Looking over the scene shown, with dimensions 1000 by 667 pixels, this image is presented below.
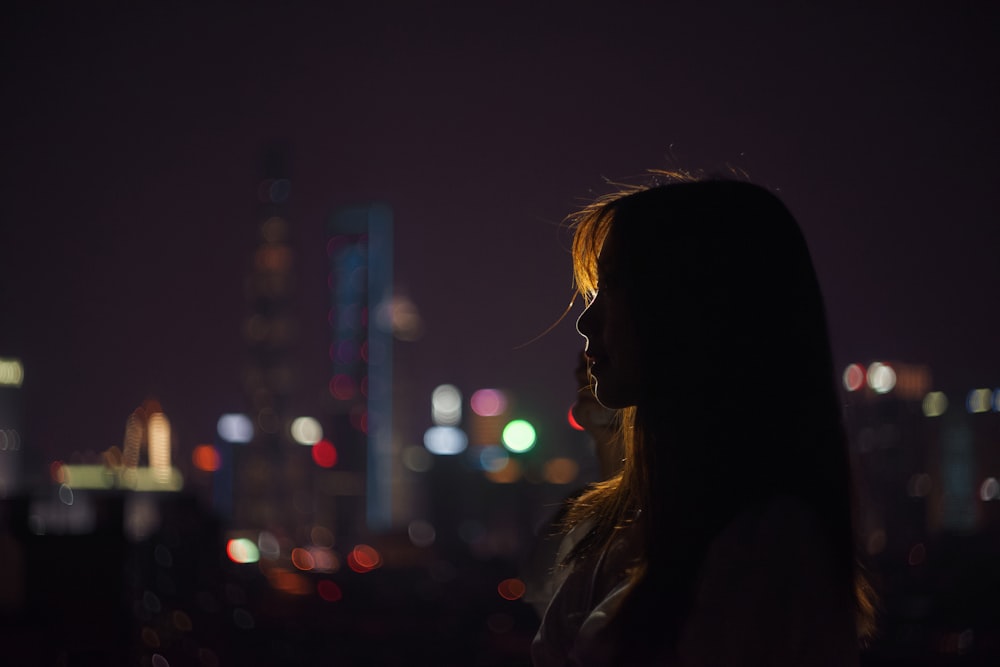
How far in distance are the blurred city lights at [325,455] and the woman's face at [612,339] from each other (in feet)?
439

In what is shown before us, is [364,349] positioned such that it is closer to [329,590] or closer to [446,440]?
[446,440]

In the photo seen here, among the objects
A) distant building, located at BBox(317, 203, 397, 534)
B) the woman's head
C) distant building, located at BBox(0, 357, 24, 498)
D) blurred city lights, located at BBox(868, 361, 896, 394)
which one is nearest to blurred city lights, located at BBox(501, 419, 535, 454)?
the woman's head

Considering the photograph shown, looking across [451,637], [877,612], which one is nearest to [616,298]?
[877,612]

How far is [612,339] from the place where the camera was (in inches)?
51.1

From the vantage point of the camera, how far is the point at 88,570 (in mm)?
6152

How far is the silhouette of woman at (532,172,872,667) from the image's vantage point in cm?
108

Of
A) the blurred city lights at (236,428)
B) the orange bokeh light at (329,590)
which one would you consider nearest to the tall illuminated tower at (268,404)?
the blurred city lights at (236,428)

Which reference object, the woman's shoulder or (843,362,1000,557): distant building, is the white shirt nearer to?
the woman's shoulder

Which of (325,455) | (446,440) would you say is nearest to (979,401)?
(446,440)

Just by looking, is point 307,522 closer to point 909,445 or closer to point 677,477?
point 909,445

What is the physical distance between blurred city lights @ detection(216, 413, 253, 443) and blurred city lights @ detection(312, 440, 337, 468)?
10.00m

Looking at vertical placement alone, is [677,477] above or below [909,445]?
above

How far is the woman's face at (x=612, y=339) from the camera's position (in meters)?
1.27

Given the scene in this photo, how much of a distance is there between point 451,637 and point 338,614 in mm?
7701
